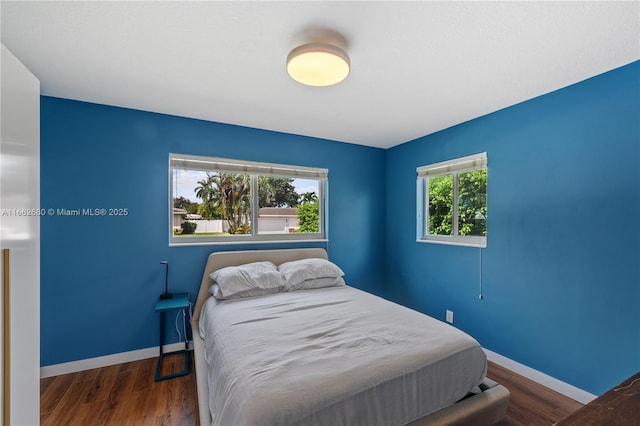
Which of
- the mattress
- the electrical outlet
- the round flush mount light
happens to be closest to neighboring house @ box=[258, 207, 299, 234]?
the mattress

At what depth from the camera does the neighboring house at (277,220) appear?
11.0ft

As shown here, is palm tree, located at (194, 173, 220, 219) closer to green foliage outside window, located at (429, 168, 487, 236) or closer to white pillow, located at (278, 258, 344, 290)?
white pillow, located at (278, 258, 344, 290)

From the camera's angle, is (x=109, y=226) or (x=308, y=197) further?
(x=308, y=197)

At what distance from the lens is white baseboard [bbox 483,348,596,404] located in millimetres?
2069

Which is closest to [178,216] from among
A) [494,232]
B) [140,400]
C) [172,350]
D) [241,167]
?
[241,167]

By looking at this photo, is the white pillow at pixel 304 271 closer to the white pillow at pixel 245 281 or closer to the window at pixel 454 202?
the white pillow at pixel 245 281

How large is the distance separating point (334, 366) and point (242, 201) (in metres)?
2.29

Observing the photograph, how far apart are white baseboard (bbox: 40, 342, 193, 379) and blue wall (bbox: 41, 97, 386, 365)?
0.05 meters

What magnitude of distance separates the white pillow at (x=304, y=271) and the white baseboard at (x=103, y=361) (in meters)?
1.21

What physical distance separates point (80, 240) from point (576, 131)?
4.21 m

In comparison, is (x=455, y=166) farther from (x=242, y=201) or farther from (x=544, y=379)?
(x=242, y=201)

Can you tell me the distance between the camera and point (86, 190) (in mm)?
2490

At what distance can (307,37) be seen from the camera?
1.61m

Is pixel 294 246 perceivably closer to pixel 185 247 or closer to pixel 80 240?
pixel 185 247
